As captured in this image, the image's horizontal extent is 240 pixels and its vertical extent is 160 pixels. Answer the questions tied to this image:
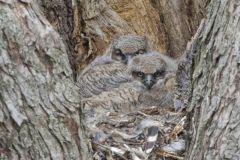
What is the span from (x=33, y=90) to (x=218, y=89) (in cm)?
101

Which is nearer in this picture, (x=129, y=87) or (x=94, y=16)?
(x=129, y=87)

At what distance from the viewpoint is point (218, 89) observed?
3.33 meters

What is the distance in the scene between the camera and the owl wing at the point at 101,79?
224 inches

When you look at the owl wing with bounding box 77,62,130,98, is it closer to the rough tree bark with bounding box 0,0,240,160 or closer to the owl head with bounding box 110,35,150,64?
the owl head with bounding box 110,35,150,64

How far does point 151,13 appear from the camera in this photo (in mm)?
6773

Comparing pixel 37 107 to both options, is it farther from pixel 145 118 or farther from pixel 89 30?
pixel 89 30

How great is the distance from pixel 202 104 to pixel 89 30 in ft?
11.6

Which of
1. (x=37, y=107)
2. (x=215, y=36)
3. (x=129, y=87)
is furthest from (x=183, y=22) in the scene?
(x=37, y=107)

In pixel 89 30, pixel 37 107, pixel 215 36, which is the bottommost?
pixel 37 107

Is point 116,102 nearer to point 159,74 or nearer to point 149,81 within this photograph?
point 149,81

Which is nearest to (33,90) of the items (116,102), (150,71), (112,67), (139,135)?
(139,135)

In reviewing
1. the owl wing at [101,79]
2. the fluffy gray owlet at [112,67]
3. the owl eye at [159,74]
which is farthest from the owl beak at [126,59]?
the owl eye at [159,74]

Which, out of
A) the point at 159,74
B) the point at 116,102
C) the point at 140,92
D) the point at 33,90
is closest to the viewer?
the point at 33,90

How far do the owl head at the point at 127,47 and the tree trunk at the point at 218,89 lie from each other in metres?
3.18
